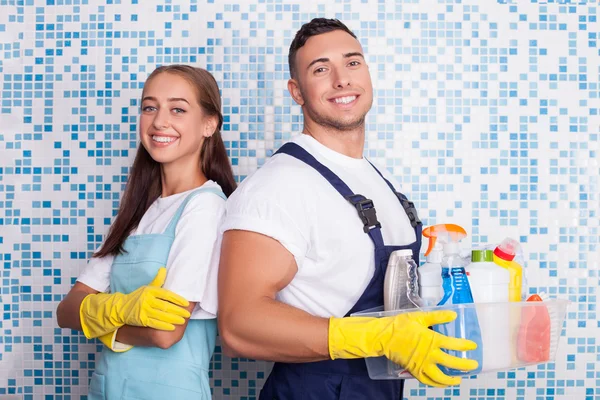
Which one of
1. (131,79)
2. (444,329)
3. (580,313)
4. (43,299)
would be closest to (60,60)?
(131,79)

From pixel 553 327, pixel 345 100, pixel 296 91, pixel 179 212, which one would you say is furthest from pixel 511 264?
pixel 179 212

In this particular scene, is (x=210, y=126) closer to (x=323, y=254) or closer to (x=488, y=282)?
(x=323, y=254)

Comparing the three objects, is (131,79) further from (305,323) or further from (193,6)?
(305,323)

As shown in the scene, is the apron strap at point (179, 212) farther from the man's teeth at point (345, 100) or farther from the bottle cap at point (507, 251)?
the bottle cap at point (507, 251)

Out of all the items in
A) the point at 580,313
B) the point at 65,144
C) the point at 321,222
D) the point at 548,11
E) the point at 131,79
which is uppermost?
the point at 548,11

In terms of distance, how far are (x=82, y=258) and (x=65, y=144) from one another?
0.40 m

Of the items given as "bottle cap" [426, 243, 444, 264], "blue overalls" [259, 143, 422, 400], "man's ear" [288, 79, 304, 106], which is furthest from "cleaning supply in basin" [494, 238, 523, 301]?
"man's ear" [288, 79, 304, 106]

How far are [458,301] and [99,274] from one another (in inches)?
38.6

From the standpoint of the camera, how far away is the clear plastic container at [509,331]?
3.79ft

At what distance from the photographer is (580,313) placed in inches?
79.0

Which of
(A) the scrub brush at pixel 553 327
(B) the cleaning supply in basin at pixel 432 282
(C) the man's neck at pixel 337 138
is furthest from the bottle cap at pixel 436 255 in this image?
(C) the man's neck at pixel 337 138

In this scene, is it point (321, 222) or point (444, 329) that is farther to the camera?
point (321, 222)

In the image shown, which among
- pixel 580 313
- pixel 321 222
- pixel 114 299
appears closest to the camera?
pixel 321 222

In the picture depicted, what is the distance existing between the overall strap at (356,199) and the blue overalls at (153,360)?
11.6 inches
